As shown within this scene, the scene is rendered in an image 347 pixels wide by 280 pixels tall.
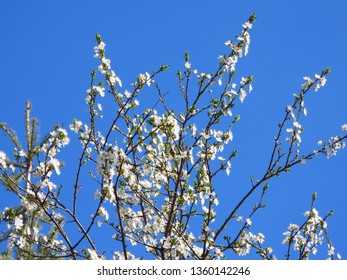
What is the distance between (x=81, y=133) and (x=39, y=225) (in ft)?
15.2

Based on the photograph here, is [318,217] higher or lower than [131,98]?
lower

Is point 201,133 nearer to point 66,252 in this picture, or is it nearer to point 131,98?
point 131,98

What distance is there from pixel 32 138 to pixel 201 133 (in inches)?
196

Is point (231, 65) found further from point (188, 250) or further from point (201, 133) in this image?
point (188, 250)

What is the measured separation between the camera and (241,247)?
5.00m

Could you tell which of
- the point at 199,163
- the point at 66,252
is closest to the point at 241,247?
the point at 199,163
